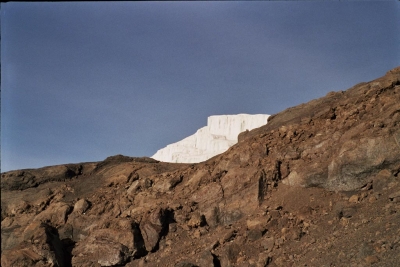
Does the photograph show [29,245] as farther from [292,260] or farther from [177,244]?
[292,260]

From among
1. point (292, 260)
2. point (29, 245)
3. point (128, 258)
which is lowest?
point (292, 260)

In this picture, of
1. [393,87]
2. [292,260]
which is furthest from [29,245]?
[393,87]

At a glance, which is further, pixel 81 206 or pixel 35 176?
pixel 35 176

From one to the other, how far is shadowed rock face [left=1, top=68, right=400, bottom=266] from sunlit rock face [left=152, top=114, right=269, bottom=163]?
58.9m

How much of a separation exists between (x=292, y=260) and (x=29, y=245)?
11438mm

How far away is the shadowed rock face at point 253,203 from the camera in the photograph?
1402 cm

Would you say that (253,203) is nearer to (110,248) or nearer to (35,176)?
(110,248)

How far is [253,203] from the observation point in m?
17.1

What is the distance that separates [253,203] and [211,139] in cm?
7176

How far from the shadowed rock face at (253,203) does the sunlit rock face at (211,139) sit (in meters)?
58.9

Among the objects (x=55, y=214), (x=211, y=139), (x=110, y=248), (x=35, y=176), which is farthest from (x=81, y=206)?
(x=211, y=139)

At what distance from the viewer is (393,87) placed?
1703 centimetres

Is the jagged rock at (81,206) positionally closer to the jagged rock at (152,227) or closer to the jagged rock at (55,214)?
Answer: the jagged rock at (55,214)

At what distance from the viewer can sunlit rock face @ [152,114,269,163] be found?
84.2m
